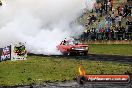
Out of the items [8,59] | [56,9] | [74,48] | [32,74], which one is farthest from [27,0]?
[32,74]

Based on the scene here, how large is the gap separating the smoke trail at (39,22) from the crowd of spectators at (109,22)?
1838 mm

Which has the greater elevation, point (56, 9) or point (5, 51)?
point (56, 9)

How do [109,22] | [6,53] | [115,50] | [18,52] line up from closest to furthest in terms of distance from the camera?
[18,52], [6,53], [115,50], [109,22]

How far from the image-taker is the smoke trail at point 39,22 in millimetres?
36500

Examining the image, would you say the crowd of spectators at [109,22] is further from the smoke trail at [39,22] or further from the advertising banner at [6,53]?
the advertising banner at [6,53]

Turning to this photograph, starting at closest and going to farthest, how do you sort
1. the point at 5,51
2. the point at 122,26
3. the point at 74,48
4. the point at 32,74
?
the point at 32,74 → the point at 5,51 → the point at 74,48 → the point at 122,26

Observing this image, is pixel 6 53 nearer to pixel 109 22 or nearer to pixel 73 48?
pixel 73 48

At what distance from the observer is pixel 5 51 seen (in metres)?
25.5

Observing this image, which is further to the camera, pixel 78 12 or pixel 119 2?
pixel 78 12

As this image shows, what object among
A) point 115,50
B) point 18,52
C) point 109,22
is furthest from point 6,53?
point 109,22

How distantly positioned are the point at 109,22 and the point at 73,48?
316 inches

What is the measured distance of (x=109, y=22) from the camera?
3878 centimetres

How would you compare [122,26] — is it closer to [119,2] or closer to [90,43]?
[119,2]

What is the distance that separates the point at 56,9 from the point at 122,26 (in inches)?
328
